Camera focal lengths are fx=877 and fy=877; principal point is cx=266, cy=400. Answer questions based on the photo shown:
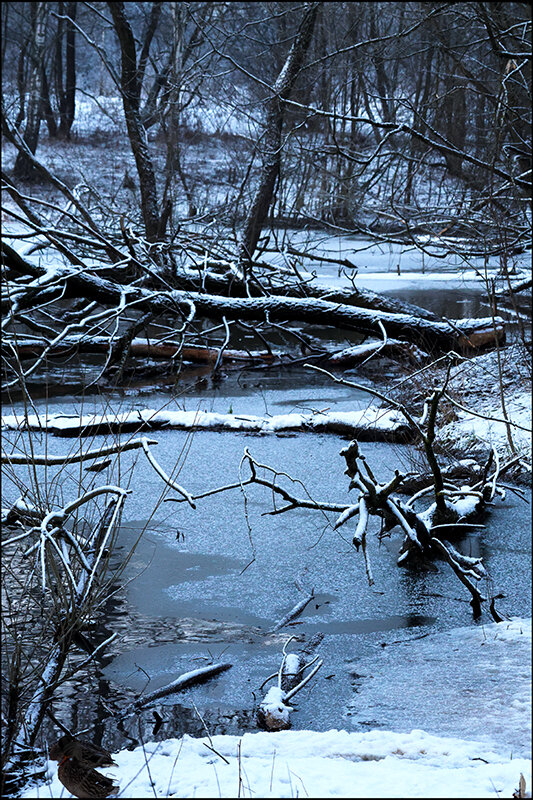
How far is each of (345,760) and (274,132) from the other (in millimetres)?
8929

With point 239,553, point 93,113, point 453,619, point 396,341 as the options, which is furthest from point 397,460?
point 93,113

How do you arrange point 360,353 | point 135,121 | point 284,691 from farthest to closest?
1. point 135,121
2. point 360,353
3. point 284,691

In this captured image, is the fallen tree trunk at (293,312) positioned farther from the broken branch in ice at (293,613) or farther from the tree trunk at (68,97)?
the tree trunk at (68,97)

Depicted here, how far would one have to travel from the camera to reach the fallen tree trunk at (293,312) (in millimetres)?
7711

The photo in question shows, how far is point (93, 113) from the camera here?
2025 cm

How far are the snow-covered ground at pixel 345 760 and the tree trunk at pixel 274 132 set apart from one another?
6.58m

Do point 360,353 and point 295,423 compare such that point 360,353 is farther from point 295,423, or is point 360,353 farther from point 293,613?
point 293,613

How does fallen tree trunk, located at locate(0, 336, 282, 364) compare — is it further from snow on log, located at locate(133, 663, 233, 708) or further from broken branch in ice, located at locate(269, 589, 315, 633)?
snow on log, located at locate(133, 663, 233, 708)

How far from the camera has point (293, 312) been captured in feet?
26.7

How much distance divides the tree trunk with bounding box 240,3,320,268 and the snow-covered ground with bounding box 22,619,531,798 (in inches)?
259

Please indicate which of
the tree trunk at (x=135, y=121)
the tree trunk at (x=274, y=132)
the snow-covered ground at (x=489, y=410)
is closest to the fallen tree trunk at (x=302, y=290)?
the tree trunk at (x=274, y=132)

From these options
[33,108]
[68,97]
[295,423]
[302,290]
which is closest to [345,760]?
[295,423]

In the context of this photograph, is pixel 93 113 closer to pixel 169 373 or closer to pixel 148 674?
pixel 169 373

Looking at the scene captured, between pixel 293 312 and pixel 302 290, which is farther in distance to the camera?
pixel 302 290
